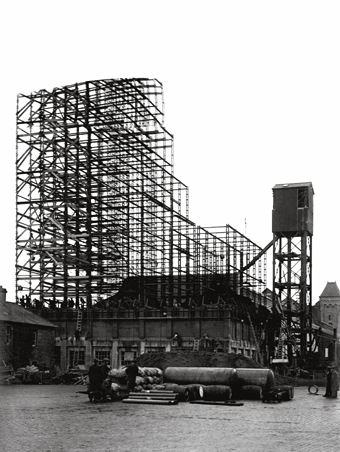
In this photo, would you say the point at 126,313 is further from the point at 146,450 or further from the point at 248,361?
the point at 146,450

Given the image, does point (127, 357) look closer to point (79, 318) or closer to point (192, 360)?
point (79, 318)

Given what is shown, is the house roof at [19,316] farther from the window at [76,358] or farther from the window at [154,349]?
the window at [154,349]

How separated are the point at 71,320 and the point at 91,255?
6049mm

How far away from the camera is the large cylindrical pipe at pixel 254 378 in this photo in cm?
3070

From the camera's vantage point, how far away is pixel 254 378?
30922mm

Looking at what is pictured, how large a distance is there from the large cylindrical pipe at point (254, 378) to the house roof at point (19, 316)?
59.8 ft

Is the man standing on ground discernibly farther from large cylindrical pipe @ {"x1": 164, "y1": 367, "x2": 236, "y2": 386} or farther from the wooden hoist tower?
the wooden hoist tower

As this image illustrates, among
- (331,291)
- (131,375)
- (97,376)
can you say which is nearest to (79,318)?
(131,375)

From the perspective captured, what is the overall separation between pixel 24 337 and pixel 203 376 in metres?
20.1

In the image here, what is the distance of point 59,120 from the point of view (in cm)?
5709

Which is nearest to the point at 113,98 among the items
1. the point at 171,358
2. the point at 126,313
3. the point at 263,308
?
the point at 126,313

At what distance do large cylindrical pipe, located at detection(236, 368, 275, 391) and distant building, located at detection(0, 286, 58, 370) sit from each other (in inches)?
715

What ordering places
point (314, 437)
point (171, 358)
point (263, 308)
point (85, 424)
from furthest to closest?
1. point (263, 308)
2. point (171, 358)
3. point (85, 424)
4. point (314, 437)

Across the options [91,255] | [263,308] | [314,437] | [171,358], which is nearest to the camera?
[314,437]
